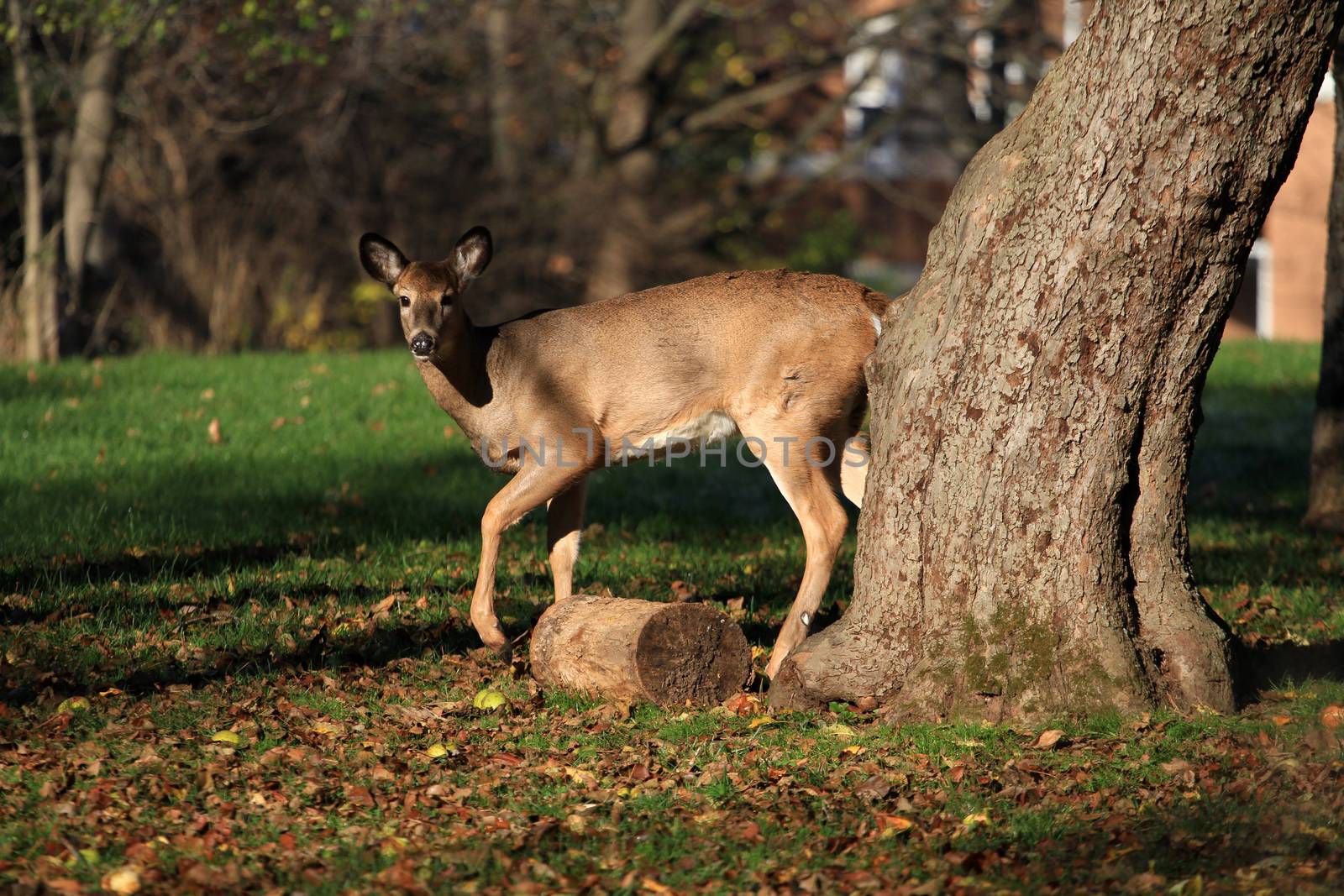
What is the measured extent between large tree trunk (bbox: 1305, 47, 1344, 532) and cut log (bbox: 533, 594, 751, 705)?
14.3ft

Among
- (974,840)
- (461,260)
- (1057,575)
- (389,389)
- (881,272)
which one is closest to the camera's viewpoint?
(974,840)

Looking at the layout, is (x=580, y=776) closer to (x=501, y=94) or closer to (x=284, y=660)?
(x=284, y=660)

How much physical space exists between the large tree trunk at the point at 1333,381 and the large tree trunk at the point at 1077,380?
11.7ft

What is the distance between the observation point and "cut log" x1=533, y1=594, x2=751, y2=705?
5.85 metres

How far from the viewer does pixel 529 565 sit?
26.9 feet

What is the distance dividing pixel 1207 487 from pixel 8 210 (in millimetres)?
12770

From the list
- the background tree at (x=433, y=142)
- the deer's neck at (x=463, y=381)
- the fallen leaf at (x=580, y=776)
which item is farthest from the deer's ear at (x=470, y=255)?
the background tree at (x=433, y=142)

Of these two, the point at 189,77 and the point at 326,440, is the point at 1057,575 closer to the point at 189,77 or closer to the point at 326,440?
the point at 326,440

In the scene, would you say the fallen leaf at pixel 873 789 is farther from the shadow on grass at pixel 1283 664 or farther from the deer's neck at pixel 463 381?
the deer's neck at pixel 463 381

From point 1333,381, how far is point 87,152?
1095cm

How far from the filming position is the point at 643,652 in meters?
5.82

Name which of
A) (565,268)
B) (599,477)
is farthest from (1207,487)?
(565,268)

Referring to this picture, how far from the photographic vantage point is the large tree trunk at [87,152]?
46.0 ft

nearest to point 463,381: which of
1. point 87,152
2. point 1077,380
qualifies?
point 1077,380
